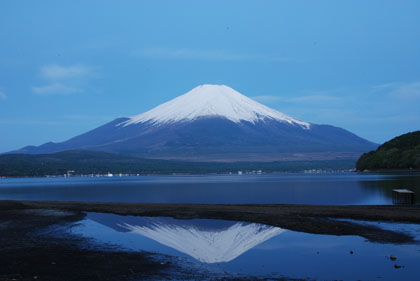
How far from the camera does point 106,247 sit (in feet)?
81.0

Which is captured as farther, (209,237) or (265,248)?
(209,237)

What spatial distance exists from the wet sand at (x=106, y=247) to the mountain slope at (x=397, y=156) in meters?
115

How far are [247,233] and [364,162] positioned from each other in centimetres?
15788

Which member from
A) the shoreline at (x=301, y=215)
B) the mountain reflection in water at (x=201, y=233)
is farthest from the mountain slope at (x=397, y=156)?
the mountain reflection in water at (x=201, y=233)

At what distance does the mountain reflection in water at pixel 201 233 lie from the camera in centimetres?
2450

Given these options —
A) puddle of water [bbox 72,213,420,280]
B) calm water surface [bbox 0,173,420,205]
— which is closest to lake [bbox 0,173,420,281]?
puddle of water [bbox 72,213,420,280]

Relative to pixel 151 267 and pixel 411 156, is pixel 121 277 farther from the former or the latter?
pixel 411 156

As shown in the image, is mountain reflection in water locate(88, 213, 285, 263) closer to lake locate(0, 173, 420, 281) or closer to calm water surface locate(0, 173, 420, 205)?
lake locate(0, 173, 420, 281)

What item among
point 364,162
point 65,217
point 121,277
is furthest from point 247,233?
point 364,162

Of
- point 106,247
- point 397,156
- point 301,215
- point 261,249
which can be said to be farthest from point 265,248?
point 397,156

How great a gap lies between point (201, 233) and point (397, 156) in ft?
450

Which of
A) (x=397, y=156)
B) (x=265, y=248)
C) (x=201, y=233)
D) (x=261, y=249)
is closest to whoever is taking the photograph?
(x=261, y=249)

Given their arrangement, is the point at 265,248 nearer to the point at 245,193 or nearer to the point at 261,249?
the point at 261,249

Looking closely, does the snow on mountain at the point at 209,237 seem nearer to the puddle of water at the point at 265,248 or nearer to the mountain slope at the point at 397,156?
the puddle of water at the point at 265,248
